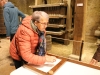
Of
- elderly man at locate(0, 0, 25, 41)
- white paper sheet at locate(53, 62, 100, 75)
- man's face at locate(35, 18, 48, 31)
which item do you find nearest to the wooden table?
white paper sheet at locate(53, 62, 100, 75)

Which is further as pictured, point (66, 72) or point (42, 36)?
point (42, 36)

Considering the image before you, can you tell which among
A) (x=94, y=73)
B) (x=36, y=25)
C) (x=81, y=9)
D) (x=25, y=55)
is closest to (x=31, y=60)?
(x=25, y=55)

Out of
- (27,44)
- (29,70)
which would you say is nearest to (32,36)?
(27,44)

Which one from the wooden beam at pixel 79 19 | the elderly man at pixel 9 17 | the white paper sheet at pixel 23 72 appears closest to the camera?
the white paper sheet at pixel 23 72

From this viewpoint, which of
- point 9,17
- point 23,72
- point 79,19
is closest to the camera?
point 23,72

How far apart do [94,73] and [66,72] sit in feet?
0.76

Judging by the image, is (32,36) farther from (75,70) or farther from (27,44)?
(75,70)

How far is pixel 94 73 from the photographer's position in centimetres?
95

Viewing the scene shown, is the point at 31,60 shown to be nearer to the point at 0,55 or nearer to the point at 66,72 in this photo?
the point at 66,72

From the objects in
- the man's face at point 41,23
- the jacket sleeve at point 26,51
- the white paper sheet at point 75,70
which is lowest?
the white paper sheet at point 75,70

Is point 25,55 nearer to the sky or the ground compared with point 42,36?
nearer to the ground

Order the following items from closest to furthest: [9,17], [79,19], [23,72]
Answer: [23,72] → [9,17] → [79,19]

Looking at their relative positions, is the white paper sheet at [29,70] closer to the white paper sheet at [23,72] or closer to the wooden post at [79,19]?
the white paper sheet at [23,72]

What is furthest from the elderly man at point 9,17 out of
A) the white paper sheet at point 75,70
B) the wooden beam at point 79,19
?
the white paper sheet at point 75,70
